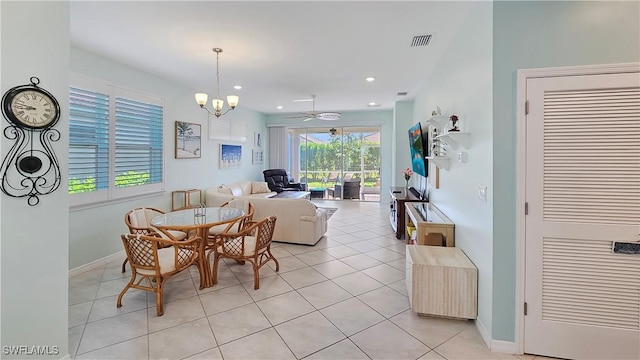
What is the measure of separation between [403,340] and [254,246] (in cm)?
186

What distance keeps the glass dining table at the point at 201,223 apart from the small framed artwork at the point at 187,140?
7.53 feet

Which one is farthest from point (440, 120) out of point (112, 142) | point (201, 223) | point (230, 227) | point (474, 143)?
point (112, 142)

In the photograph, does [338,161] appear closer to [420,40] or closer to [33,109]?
[420,40]

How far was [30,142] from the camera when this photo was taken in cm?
175

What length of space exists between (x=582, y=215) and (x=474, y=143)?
3.03 feet

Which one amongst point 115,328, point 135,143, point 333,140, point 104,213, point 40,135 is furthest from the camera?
point 333,140

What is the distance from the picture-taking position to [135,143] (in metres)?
4.37

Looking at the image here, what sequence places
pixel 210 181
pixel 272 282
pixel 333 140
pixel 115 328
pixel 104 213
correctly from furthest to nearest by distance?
pixel 333 140 → pixel 210 181 → pixel 104 213 → pixel 272 282 → pixel 115 328

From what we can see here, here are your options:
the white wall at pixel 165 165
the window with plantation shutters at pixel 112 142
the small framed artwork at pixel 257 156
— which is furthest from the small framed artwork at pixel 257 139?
the window with plantation shutters at pixel 112 142

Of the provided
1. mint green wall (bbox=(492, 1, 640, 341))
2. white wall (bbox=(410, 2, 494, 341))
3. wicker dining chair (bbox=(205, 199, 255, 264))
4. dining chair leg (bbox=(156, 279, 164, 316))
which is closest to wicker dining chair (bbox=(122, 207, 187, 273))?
wicker dining chair (bbox=(205, 199, 255, 264))

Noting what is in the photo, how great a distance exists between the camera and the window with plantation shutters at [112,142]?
353 centimetres

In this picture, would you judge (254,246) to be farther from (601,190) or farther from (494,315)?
(601,190)

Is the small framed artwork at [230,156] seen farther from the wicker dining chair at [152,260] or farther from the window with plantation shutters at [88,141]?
the wicker dining chair at [152,260]

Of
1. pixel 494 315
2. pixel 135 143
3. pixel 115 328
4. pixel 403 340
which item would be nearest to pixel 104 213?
pixel 135 143
